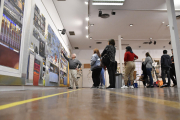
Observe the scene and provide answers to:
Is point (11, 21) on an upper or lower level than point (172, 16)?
lower

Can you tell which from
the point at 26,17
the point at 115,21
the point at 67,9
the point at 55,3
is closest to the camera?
the point at 26,17

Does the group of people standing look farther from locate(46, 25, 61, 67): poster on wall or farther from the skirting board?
the skirting board

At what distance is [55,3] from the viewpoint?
5301 mm

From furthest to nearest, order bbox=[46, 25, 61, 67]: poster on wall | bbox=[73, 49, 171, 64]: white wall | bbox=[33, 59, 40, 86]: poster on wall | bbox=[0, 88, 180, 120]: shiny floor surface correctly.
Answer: bbox=[73, 49, 171, 64]: white wall < bbox=[46, 25, 61, 67]: poster on wall < bbox=[33, 59, 40, 86]: poster on wall < bbox=[0, 88, 180, 120]: shiny floor surface

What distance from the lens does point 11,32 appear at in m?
2.19

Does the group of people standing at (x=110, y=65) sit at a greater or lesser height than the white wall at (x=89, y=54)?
lesser

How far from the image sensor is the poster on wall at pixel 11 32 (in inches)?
77.9

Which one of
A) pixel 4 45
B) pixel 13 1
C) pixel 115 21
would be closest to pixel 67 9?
pixel 115 21

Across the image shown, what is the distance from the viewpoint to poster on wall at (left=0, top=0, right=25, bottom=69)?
6.49ft

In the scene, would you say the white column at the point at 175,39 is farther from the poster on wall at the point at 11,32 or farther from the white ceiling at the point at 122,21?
the poster on wall at the point at 11,32

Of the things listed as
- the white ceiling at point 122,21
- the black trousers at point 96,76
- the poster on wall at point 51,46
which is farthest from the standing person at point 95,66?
the white ceiling at point 122,21

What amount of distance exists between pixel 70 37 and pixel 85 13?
296 centimetres

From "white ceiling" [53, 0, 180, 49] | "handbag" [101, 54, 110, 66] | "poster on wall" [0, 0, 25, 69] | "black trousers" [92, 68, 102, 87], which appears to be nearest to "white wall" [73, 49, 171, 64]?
"white ceiling" [53, 0, 180, 49]

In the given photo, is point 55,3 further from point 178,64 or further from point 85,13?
point 178,64
